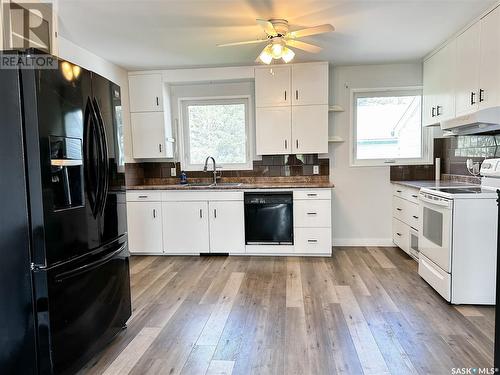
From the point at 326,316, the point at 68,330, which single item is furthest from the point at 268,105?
the point at 68,330

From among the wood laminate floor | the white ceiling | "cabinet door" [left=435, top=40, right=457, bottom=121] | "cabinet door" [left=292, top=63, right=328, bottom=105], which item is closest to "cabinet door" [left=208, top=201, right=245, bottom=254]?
the wood laminate floor

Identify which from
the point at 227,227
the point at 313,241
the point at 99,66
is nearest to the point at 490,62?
the point at 313,241

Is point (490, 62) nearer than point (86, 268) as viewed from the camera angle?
No

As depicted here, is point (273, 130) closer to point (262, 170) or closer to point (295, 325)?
point (262, 170)

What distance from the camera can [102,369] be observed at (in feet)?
6.35

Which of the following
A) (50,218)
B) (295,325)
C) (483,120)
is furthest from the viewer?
(483,120)

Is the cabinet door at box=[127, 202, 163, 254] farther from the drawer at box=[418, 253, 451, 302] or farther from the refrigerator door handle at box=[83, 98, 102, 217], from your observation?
the drawer at box=[418, 253, 451, 302]

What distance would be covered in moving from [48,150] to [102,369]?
1.30 metres

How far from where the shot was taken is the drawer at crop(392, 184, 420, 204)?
357 centimetres

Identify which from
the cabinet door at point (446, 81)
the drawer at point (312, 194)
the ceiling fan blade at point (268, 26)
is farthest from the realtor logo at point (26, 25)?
the cabinet door at point (446, 81)

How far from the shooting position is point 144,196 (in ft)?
13.7

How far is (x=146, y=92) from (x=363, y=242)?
3557mm

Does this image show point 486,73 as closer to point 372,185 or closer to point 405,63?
point 405,63

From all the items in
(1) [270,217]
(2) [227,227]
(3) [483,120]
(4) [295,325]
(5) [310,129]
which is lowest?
(4) [295,325]
